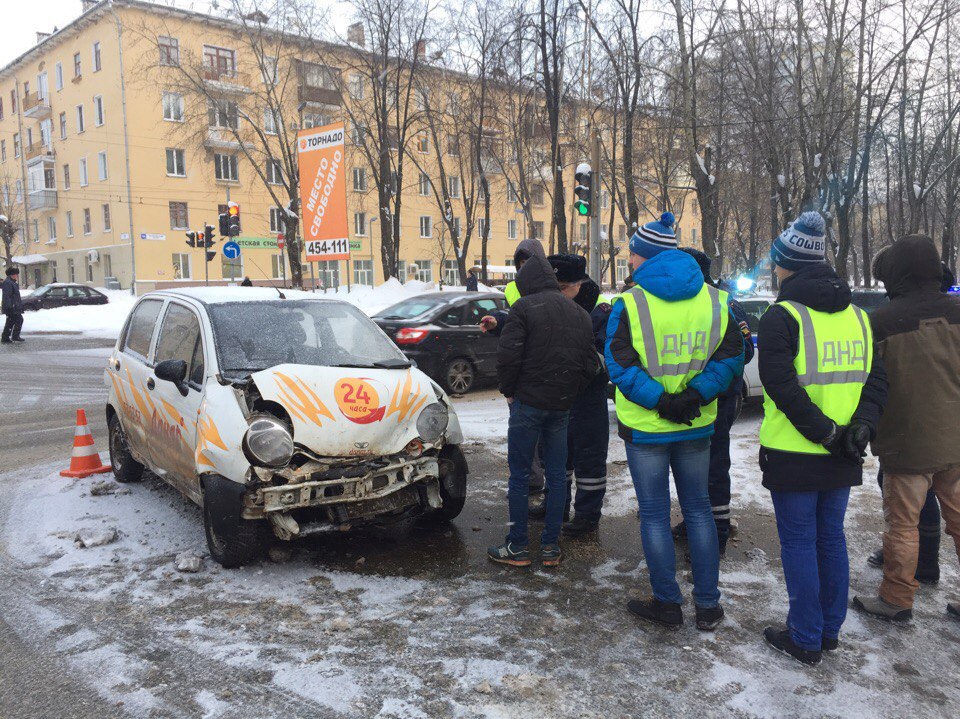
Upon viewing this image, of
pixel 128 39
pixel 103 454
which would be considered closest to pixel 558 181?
pixel 103 454

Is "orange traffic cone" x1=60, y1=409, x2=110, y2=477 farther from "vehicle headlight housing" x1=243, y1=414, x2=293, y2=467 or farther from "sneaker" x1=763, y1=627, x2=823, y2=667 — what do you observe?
"sneaker" x1=763, y1=627, x2=823, y2=667

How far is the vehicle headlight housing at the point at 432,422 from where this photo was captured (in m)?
4.87

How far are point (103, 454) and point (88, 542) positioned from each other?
3.21 m

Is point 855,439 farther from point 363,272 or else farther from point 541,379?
point 363,272

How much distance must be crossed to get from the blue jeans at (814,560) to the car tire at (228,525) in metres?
2.88

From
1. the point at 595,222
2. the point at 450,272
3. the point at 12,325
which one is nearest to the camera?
the point at 595,222

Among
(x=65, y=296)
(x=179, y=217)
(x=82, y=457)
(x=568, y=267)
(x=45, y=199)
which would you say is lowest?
(x=82, y=457)

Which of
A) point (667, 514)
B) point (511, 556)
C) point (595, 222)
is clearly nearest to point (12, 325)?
point (595, 222)

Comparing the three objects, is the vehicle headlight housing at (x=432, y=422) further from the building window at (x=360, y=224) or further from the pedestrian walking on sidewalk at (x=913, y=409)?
the building window at (x=360, y=224)

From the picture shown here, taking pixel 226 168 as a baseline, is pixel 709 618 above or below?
below

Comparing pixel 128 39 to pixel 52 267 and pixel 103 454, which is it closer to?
pixel 52 267

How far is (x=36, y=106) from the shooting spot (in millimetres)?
49969

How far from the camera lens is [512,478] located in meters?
4.62

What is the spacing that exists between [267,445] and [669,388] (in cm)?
226
